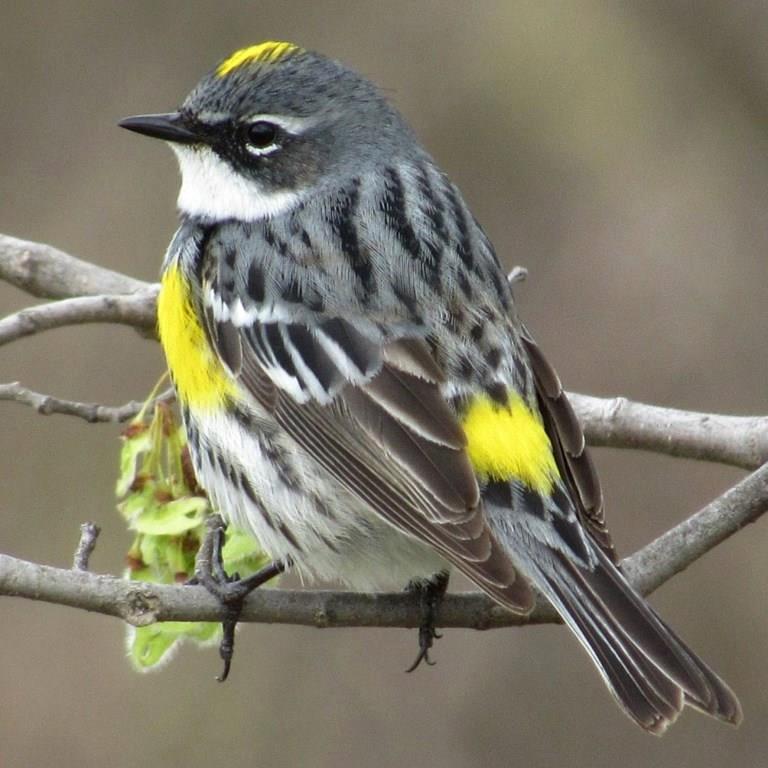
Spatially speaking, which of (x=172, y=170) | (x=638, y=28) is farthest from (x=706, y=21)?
(x=172, y=170)

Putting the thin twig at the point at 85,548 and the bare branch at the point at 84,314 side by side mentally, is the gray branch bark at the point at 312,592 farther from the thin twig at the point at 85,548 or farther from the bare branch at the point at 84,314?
the thin twig at the point at 85,548

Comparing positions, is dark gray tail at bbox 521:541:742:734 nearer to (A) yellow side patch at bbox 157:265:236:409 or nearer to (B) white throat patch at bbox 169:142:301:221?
(A) yellow side patch at bbox 157:265:236:409

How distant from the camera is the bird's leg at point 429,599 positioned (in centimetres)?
524

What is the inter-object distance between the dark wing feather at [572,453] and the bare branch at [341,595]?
309 millimetres

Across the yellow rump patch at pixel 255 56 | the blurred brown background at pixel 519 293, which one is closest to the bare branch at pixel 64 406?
the yellow rump patch at pixel 255 56

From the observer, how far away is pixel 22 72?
459 inches

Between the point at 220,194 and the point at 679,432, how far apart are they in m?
1.95

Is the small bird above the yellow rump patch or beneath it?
beneath

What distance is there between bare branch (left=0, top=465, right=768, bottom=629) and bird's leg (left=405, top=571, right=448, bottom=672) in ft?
0.10

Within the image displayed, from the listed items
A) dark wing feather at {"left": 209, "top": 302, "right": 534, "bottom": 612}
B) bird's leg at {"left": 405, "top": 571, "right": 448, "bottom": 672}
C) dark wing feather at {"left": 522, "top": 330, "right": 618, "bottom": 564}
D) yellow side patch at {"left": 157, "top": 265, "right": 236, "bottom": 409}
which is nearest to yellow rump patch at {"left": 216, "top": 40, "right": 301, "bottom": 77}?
yellow side patch at {"left": 157, "top": 265, "right": 236, "bottom": 409}

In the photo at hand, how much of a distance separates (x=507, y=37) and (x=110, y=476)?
3984mm

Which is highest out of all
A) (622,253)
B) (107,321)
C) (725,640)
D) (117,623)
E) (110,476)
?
(107,321)

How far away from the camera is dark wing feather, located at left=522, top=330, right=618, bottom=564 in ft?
17.3

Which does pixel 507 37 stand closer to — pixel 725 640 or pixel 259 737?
pixel 725 640
